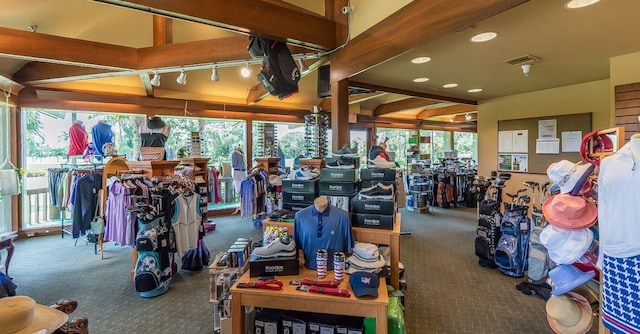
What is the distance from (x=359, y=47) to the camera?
10.3 feet

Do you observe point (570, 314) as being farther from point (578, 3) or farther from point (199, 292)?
point (199, 292)

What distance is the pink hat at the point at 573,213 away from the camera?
171 centimetres

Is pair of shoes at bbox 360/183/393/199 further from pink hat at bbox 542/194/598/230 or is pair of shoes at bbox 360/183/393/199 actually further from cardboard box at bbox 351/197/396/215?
pink hat at bbox 542/194/598/230

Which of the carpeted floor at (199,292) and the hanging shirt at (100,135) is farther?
the hanging shirt at (100,135)

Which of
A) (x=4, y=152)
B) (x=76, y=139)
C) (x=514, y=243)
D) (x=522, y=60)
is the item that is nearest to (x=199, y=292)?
(x=514, y=243)

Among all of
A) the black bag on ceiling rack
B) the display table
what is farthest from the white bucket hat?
the black bag on ceiling rack

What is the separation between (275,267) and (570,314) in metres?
1.84

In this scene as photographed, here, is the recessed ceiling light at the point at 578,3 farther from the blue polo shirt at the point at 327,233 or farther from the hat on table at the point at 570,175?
the blue polo shirt at the point at 327,233

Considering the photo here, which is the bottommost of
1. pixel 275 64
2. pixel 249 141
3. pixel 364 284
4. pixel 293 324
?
pixel 293 324

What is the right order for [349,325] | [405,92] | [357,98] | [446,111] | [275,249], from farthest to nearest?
[446,111] → [357,98] → [405,92] → [275,249] → [349,325]

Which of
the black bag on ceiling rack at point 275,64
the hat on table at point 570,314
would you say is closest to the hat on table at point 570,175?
the hat on table at point 570,314

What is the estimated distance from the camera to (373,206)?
244 centimetres

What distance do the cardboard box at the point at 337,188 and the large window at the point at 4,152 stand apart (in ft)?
19.1

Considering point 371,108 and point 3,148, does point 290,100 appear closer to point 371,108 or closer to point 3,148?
point 371,108
